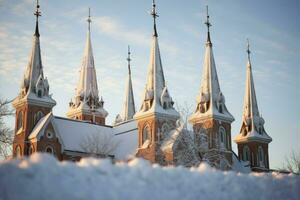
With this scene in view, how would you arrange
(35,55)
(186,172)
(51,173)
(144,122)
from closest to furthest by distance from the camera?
(51,173) → (186,172) → (144,122) → (35,55)

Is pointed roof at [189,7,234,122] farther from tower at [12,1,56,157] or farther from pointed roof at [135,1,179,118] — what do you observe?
tower at [12,1,56,157]

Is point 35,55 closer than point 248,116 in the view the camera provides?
Yes

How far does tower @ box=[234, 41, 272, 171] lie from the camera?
5672cm

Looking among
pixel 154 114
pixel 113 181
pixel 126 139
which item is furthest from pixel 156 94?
pixel 113 181

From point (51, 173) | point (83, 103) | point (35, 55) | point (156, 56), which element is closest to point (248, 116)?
point (156, 56)

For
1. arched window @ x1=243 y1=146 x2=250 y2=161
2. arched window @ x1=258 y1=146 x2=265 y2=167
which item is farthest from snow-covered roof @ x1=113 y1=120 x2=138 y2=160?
arched window @ x1=258 y1=146 x2=265 y2=167

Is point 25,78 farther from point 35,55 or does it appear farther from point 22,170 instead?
point 22,170

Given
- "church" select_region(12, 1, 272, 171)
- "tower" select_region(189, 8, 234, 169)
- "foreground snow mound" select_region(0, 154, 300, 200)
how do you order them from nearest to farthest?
"foreground snow mound" select_region(0, 154, 300, 200) < "church" select_region(12, 1, 272, 171) < "tower" select_region(189, 8, 234, 169)

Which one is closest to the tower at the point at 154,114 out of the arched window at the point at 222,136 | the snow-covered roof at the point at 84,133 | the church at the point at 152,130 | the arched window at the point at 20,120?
the church at the point at 152,130

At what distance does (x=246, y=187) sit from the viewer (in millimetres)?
12203

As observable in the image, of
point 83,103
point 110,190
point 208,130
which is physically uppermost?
point 83,103

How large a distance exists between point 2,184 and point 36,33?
46383mm

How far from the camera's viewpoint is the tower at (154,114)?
4639 centimetres

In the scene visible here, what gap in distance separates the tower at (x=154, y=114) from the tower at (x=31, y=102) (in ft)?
33.7
